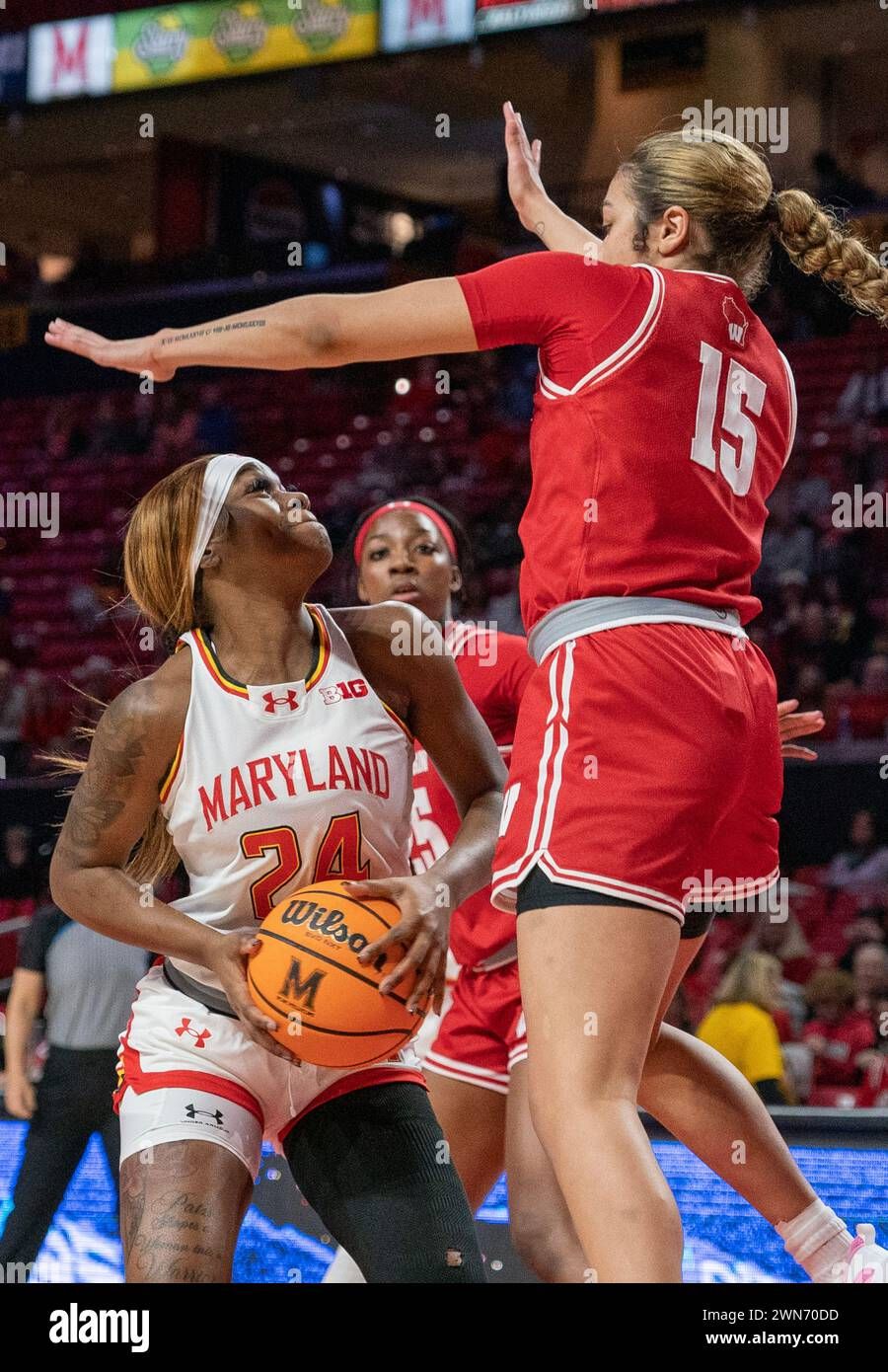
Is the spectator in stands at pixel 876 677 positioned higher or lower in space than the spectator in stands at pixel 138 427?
lower

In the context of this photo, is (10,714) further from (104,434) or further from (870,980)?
(870,980)

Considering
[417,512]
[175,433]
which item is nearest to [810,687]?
[417,512]

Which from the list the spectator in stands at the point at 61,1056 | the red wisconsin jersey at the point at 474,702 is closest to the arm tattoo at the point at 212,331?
the red wisconsin jersey at the point at 474,702

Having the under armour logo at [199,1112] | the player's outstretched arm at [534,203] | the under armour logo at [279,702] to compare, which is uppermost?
the player's outstretched arm at [534,203]

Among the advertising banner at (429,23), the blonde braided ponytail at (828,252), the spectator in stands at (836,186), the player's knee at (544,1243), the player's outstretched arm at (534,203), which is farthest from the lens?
the spectator in stands at (836,186)

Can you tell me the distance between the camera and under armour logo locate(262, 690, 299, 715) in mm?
2846

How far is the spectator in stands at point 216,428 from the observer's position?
14258 millimetres

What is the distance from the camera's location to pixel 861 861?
8562 mm

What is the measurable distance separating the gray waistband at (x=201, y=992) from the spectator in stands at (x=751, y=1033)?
12.8ft

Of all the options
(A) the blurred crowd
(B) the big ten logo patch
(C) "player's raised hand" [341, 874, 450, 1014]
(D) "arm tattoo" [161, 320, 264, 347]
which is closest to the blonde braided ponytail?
(D) "arm tattoo" [161, 320, 264, 347]

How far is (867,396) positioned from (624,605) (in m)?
10.1

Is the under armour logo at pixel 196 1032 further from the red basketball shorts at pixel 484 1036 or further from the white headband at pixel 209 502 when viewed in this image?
the red basketball shorts at pixel 484 1036

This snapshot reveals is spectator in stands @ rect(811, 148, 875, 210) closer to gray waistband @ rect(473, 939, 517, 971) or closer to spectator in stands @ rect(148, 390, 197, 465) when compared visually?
spectator in stands @ rect(148, 390, 197, 465)

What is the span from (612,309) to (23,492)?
13.7 m
